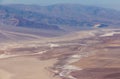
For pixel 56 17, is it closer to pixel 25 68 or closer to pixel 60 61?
pixel 60 61

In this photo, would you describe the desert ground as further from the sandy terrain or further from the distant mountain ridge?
the distant mountain ridge

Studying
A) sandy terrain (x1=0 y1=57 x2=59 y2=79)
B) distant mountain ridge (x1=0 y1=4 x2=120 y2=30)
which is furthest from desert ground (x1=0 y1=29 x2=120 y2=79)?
distant mountain ridge (x1=0 y1=4 x2=120 y2=30)

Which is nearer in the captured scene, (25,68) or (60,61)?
(25,68)

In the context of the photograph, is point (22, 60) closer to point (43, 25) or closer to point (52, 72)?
point (52, 72)

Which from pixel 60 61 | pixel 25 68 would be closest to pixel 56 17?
pixel 60 61

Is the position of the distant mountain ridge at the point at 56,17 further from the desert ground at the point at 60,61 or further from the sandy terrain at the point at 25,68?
the sandy terrain at the point at 25,68

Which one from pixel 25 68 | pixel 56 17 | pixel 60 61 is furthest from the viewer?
pixel 56 17

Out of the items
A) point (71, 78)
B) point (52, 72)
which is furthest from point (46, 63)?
point (71, 78)
